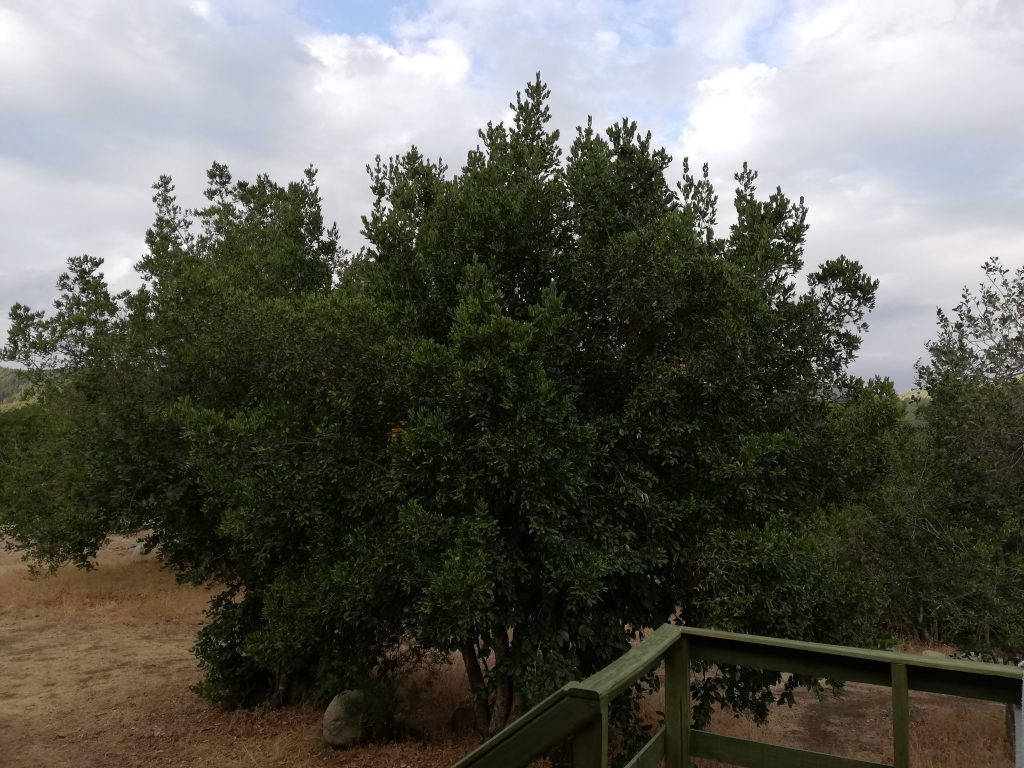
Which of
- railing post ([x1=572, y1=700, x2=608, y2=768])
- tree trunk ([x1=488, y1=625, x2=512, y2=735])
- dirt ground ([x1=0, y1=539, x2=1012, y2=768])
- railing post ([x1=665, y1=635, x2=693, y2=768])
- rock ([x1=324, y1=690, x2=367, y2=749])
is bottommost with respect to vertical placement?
dirt ground ([x1=0, y1=539, x2=1012, y2=768])

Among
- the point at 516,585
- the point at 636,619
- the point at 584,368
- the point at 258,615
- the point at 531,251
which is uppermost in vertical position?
the point at 531,251

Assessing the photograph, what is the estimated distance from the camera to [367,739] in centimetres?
1366

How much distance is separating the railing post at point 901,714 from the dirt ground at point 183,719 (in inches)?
426

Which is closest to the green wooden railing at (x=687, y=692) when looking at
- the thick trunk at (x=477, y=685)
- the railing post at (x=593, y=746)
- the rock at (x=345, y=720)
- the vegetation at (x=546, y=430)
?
the railing post at (x=593, y=746)

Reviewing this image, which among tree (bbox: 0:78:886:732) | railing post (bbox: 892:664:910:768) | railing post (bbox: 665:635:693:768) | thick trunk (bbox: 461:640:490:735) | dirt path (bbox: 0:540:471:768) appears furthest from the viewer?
dirt path (bbox: 0:540:471:768)

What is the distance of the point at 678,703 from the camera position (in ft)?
10.9

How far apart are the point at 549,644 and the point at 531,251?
17.9ft

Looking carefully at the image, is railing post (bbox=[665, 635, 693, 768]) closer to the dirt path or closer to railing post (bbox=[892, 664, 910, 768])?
railing post (bbox=[892, 664, 910, 768])

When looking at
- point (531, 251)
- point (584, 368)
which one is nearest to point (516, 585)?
point (584, 368)

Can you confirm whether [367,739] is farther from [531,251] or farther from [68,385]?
[68,385]

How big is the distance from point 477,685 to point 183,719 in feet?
25.6

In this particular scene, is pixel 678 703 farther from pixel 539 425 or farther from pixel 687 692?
pixel 539 425

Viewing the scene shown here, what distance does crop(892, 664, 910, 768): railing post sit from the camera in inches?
110

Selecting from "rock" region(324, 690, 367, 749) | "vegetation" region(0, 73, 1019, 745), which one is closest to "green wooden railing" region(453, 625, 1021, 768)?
"vegetation" region(0, 73, 1019, 745)
